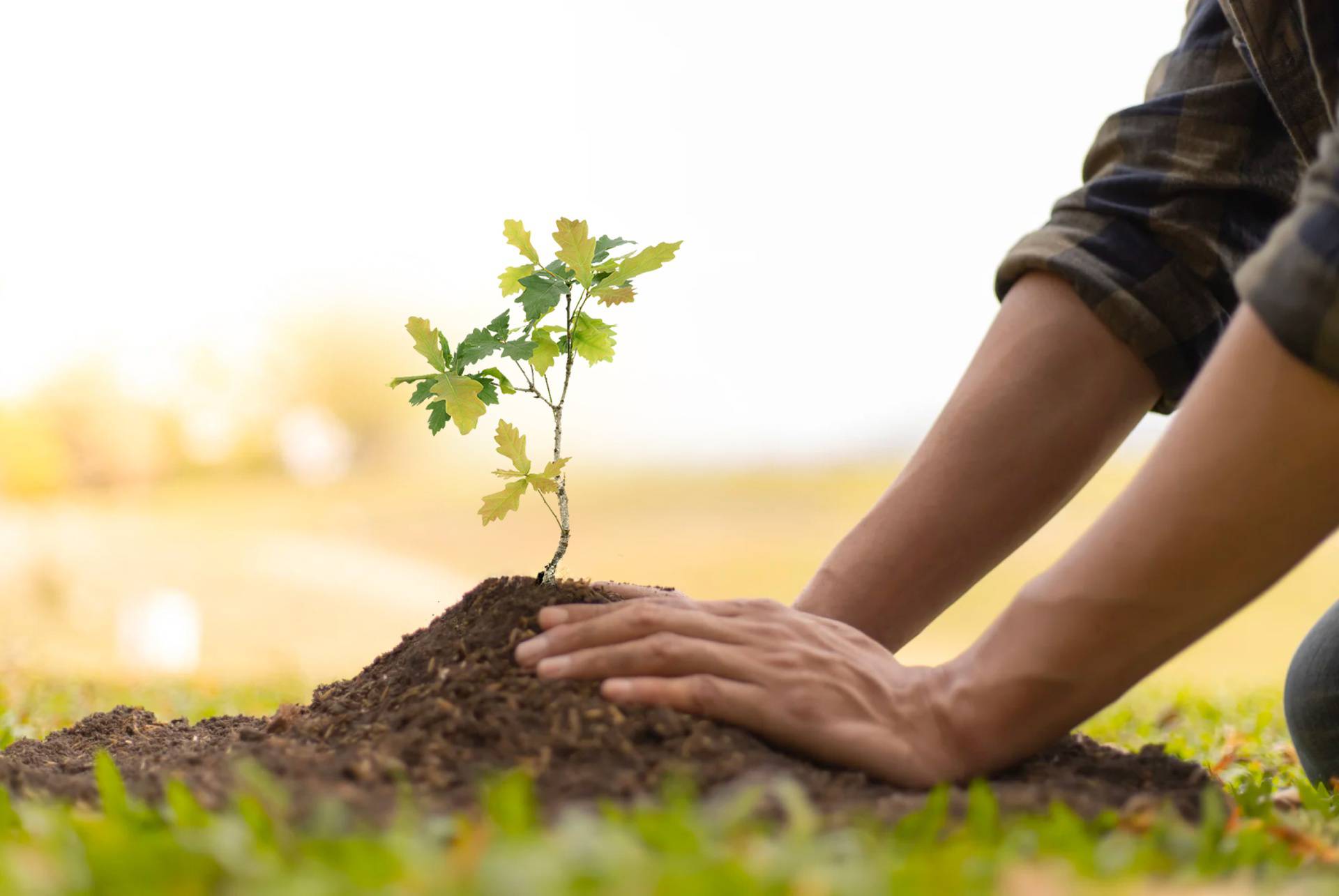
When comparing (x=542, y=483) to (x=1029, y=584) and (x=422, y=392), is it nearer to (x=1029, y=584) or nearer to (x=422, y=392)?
(x=422, y=392)

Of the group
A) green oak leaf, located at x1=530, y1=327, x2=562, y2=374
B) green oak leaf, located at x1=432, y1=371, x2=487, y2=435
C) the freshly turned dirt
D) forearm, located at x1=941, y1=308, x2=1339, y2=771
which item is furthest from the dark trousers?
green oak leaf, located at x1=432, y1=371, x2=487, y2=435

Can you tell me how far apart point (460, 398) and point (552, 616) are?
0.46 metres

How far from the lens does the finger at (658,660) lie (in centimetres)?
168

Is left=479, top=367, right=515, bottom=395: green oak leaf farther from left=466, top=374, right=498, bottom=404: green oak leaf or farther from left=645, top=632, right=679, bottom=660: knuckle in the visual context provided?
left=645, top=632, right=679, bottom=660: knuckle

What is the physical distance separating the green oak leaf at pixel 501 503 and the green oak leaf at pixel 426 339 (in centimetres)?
27

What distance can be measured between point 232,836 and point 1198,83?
227cm

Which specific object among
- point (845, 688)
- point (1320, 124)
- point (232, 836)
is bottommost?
Answer: point (845, 688)

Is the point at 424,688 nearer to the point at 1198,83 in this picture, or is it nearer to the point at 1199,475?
the point at 1199,475

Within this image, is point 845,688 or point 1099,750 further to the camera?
point 1099,750

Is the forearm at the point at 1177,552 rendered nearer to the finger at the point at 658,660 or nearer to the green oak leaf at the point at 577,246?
the finger at the point at 658,660

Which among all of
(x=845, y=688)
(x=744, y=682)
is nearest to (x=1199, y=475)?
(x=845, y=688)

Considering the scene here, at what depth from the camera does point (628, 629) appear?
5.81ft

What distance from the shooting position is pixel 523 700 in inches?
67.3

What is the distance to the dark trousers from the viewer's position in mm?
2748
